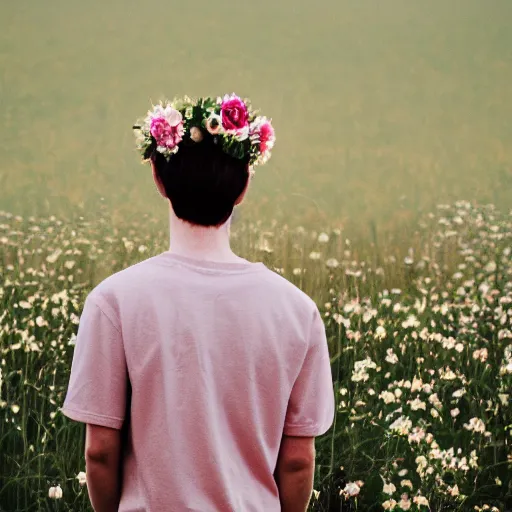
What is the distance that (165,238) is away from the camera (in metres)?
3.97

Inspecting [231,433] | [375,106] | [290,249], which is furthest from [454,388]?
[231,433]

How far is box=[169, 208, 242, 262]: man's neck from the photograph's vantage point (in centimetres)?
179

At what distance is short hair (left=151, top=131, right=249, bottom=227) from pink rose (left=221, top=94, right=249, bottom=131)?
0.21ft

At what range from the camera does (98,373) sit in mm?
1723

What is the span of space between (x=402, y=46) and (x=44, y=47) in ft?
5.93

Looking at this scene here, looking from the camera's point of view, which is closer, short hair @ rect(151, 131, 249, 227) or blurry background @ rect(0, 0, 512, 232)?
short hair @ rect(151, 131, 249, 227)

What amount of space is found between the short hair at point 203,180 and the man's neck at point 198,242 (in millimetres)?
15

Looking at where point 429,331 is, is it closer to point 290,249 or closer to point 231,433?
point 290,249

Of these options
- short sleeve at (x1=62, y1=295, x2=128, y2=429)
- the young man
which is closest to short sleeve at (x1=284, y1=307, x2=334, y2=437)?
the young man

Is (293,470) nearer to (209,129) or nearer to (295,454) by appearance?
(295,454)

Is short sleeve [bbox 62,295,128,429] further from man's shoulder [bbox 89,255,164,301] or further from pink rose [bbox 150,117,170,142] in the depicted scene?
pink rose [bbox 150,117,170,142]

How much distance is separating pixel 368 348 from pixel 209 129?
2.23 meters

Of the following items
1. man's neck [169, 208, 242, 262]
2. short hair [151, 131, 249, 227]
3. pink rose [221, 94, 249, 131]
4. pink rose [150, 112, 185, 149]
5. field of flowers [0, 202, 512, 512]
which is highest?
pink rose [221, 94, 249, 131]

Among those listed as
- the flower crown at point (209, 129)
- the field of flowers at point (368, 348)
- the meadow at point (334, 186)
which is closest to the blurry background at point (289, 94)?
the meadow at point (334, 186)
